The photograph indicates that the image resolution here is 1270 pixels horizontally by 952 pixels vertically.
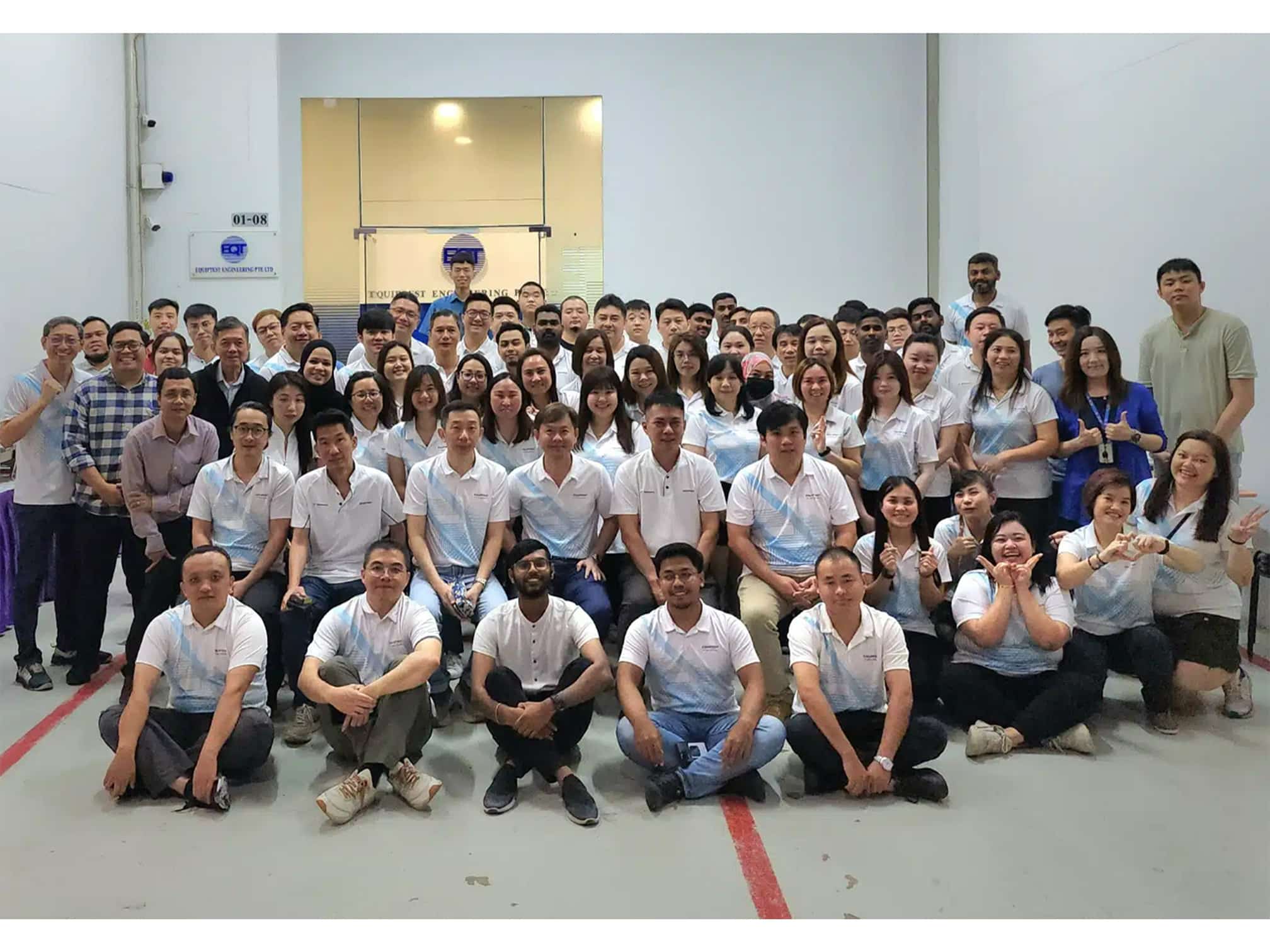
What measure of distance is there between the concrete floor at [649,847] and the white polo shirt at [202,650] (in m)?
0.38

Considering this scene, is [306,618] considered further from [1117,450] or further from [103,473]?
[1117,450]

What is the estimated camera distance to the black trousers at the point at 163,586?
14.8 ft

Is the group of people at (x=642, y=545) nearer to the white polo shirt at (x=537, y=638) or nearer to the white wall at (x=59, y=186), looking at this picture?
the white polo shirt at (x=537, y=638)

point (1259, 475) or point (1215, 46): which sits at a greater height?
point (1215, 46)

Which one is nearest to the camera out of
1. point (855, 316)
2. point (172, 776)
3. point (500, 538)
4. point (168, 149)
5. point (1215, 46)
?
point (172, 776)

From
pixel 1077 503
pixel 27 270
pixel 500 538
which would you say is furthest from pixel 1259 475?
pixel 27 270

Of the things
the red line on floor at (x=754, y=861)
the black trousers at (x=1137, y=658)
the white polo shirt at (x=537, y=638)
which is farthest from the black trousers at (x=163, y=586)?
the black trousers at (x=1137, y=658)

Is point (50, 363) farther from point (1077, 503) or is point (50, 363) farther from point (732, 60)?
point (732, 60)

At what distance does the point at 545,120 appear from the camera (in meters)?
9.60

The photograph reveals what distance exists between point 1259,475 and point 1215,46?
2.42 metres

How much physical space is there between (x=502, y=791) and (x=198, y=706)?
118 cm

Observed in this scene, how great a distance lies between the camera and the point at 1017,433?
16.5 feet

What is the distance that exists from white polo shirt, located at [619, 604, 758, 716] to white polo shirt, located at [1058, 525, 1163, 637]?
1571mm

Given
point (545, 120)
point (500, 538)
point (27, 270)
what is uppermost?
point (545, 120)
